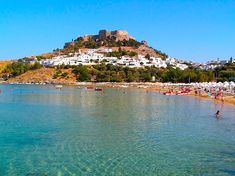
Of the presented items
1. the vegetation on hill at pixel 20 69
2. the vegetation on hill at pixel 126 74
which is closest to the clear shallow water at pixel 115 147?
the vegetation on hill at pixel 126 74

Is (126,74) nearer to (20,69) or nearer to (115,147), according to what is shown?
(20,69)

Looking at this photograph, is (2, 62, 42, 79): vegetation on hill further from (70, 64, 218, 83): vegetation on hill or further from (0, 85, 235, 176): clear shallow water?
(0, 85, 235, 176): clear shallow water

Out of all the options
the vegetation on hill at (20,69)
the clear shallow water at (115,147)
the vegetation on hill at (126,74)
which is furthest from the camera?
the vegetation on hill at (20,69)

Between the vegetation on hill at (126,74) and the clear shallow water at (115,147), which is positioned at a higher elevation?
the vegetation on hill at (126,74)

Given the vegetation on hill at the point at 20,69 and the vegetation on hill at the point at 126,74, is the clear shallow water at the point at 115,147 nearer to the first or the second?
the vegetation on hill at the point at 126,74

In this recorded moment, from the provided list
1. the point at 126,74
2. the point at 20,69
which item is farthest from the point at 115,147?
the point at 20,69

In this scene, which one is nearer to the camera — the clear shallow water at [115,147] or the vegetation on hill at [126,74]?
the clear shallow water at [115,147]

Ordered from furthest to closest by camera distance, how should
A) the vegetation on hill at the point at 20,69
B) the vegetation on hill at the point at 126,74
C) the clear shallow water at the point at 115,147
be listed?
the vegetation on hill at the point at 20,69
the vegetation on hill at the point at 126,74
the clear shallow water at the point at 115,147

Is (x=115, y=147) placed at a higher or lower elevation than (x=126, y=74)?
lower

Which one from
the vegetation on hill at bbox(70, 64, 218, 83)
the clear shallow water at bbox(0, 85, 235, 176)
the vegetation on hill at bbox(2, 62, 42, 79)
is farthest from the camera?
the vegetation on hill at bbox(2, 62, 42, 79)

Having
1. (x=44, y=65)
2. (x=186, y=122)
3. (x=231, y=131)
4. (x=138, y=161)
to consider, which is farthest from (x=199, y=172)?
(x=44, y=65)

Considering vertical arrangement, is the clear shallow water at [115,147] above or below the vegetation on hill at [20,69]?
below

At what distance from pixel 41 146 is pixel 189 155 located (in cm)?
876

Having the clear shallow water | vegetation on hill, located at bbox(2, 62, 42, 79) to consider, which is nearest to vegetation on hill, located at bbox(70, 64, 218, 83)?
vegetation on hill, located at bbox(2, 62, 42, 79)
